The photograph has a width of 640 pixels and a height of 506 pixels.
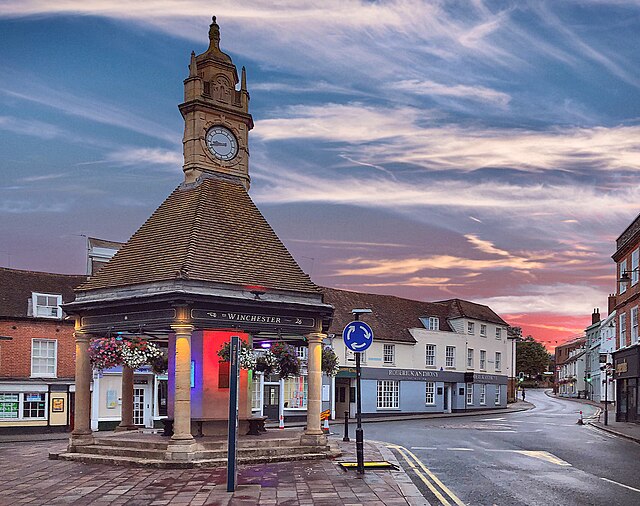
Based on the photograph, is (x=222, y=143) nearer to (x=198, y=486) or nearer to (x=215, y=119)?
(x=215, y=119)

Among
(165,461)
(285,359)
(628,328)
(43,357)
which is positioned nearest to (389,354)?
(628,328)

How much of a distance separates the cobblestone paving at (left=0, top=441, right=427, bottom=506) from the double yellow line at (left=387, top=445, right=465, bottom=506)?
490 millimetres

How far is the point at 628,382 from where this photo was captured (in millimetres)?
43719

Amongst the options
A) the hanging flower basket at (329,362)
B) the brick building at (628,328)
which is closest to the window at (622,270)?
the brick building at (628,328)

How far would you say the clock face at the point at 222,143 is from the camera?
23531 millimetres

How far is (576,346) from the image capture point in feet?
448

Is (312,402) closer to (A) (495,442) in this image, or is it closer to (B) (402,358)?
(A) (495,442)

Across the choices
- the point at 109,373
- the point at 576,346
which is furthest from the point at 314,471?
the point at 576,346

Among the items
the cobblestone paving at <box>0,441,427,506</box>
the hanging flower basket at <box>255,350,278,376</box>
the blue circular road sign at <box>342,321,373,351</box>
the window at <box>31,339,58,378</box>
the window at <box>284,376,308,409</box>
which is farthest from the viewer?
the window at <box>284,376,308,409</box>

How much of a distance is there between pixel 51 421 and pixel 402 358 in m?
27.1

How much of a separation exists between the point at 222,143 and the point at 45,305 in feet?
62.2

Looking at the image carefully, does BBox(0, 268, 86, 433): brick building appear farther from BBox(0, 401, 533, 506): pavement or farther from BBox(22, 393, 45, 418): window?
BBox(0, 401, 533, 506): pavement

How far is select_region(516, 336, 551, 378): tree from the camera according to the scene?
13438 cm

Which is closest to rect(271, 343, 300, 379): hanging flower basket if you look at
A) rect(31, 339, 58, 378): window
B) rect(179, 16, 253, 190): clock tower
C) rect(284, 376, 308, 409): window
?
rect(179, 16, 253, 190): clock tower
